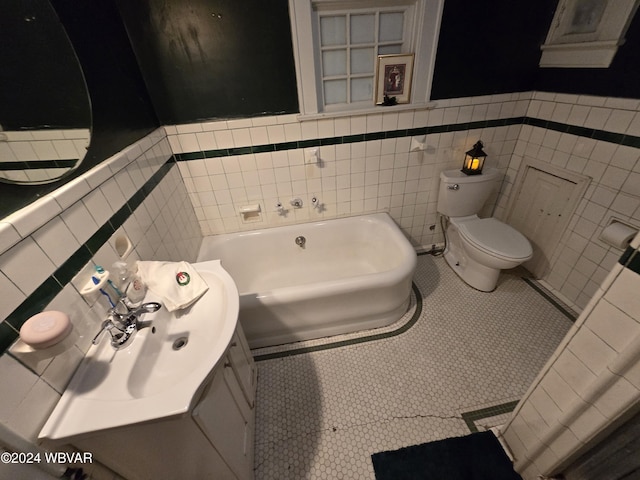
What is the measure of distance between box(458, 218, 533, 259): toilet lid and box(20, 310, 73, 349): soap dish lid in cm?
209

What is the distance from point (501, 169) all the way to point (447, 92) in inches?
32.9

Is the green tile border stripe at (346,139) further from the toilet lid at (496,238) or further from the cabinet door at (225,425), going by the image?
the cabinet door at (225,425)

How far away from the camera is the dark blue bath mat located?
115cm

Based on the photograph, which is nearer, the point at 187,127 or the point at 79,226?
the point at 79,226

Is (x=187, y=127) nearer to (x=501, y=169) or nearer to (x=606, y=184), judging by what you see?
(x=501, y=169)

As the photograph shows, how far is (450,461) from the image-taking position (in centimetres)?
120

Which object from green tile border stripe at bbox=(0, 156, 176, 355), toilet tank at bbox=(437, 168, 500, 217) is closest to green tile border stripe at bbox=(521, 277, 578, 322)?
toilet tank at bbox=(437, 168, 500, 217)

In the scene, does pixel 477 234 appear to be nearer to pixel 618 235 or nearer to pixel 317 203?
pixel 618 235

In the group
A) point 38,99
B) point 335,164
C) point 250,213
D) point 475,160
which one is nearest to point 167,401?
point 38,99

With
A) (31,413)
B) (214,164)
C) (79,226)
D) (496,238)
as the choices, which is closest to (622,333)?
(496,238)

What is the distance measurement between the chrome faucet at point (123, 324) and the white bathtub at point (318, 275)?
0.64 meters

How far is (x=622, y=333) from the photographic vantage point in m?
0.66

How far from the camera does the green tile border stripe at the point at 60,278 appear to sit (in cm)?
59

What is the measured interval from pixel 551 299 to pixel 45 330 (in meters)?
2.65
